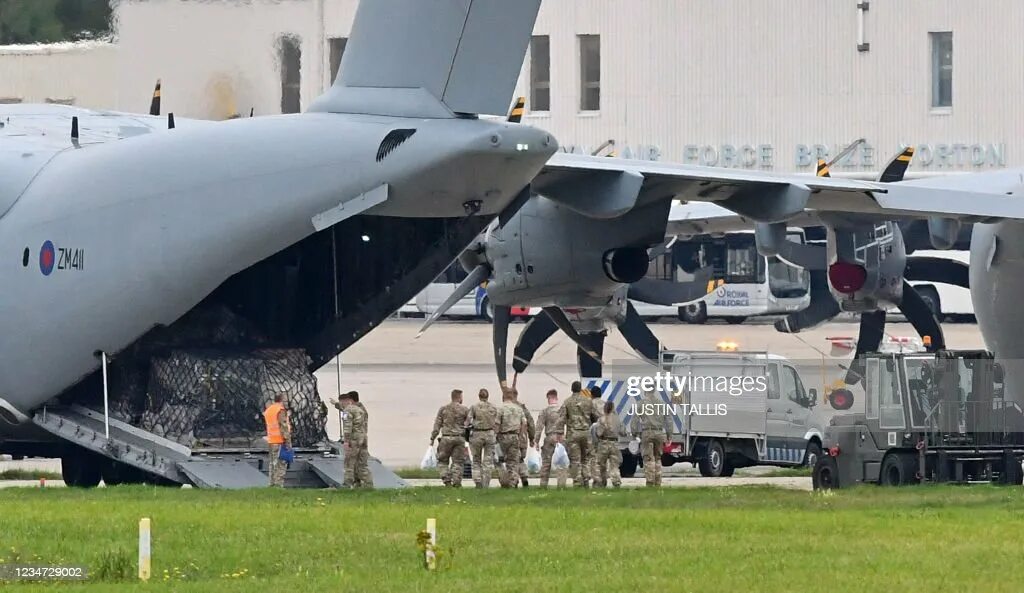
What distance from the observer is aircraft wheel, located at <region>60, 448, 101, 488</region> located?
24.3m

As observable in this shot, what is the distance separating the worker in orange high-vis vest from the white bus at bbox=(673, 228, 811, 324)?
36388 mm

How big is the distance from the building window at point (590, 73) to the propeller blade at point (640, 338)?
75.3 ft

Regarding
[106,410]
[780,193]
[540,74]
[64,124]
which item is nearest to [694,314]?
[540,74]

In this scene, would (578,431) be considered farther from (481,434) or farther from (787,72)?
(787,72)

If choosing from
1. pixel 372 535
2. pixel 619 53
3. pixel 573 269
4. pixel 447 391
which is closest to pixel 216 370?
pixel 573 269

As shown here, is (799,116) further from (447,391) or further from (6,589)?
(6,589)

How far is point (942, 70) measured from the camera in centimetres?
5172

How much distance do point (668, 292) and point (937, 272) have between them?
7441 millimetres

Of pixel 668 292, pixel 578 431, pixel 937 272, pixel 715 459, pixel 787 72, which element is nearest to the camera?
pixel 578 431

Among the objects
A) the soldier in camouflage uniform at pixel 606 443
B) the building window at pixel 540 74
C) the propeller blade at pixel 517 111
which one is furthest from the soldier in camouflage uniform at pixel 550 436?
the building window at pixel 540 74

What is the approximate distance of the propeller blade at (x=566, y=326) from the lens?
26766mm

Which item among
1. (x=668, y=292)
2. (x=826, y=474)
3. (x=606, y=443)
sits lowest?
(x=826, y=474)

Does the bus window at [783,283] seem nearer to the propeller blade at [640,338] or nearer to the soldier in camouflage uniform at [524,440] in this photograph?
the propeller blade at [640,338]

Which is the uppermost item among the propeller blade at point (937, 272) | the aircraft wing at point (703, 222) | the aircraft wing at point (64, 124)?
the aircraft wing at point (64, 124)
